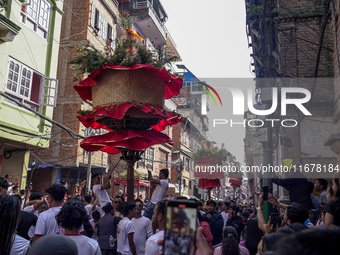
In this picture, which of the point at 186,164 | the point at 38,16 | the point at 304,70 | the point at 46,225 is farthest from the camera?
the point at 186,164

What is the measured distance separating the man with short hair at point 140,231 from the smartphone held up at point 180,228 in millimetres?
4574

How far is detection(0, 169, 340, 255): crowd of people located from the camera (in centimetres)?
151

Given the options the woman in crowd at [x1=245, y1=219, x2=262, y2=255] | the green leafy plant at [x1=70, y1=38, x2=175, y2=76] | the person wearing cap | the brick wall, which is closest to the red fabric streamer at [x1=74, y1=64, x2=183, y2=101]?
the green leafy plant at [x1=70, y1=38, x2=175, y2=76]

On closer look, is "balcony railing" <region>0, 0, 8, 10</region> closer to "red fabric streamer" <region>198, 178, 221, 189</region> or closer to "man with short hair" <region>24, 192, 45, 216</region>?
"man with short hair" <region>24, 192, 45, 216</region>

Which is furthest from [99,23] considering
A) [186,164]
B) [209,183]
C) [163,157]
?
[186,164]

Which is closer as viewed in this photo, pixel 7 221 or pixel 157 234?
pixel 7 221

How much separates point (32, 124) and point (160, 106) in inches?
434

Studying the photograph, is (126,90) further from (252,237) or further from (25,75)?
(25,75)

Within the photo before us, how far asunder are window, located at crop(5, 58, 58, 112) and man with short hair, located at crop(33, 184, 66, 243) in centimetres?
1055

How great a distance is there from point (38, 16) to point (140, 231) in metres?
13.3

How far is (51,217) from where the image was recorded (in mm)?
4562

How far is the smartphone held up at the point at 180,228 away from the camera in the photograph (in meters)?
1.61

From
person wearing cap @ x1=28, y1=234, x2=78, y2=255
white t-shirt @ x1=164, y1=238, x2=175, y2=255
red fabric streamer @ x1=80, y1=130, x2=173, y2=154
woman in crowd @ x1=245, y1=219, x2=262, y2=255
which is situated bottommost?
woman in crowd @ x1=245, y1=219, x2=262, y2=255

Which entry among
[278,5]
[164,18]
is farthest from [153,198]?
[164,18]
